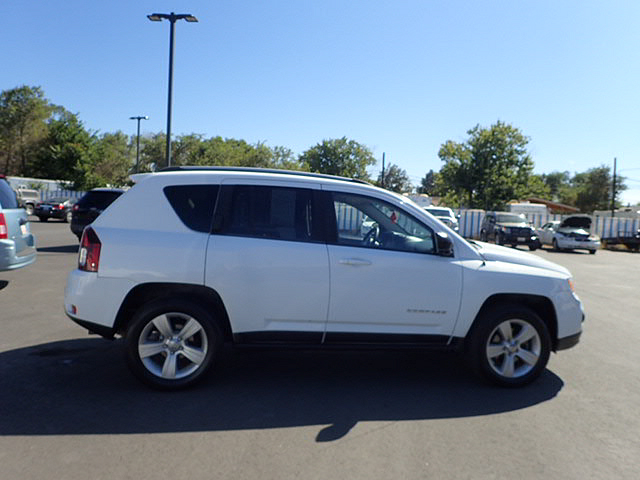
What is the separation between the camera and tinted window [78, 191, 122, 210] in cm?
1525

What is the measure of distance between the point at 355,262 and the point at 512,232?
75.6 feet

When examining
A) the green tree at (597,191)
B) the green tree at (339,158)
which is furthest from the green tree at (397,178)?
the green tree at (597,191)

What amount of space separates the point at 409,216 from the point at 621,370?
2.98m

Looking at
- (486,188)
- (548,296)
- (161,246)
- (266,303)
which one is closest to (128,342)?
(161,246)

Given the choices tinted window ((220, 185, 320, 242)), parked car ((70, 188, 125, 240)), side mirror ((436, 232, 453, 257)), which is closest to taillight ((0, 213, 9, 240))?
tinted window ((220, 185, 320, 242))

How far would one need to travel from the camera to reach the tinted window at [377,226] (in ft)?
15.5

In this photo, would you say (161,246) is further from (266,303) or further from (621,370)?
(621,370)

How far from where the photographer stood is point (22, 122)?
193 ft

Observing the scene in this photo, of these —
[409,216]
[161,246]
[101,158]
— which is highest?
[101,158]

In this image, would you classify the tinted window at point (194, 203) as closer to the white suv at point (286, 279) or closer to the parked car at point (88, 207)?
the white suv at point (286, 279)

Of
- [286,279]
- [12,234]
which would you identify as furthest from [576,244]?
[286,279]

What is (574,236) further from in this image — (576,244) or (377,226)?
(377,226)

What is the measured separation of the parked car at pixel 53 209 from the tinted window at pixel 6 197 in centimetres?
2240

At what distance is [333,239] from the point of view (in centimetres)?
464
